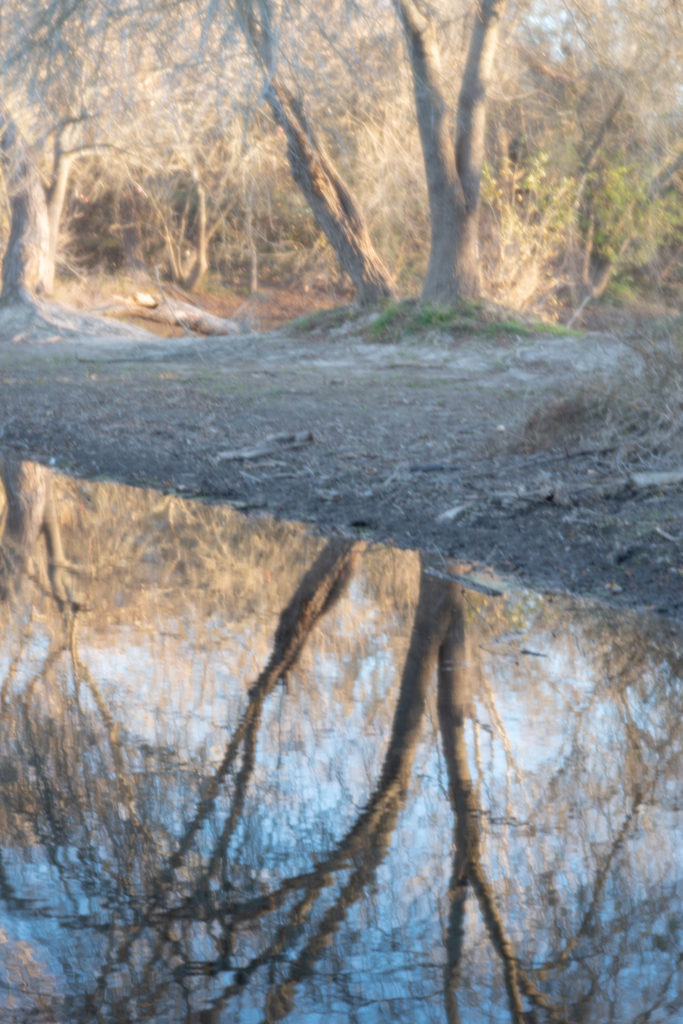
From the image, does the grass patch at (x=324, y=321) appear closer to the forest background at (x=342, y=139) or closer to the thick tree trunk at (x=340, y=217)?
the thick tree trunk at (x=340, y=217)

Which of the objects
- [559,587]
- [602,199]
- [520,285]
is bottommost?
[559,587]

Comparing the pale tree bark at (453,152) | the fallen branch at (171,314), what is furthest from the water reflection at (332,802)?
the fallen branch at (171,314)

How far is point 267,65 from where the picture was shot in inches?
373

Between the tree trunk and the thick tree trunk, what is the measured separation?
253 inches

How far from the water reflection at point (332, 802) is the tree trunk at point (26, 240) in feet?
59.3

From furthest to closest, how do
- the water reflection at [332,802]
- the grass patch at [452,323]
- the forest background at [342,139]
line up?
the grass patch at [452,323], the forest background at [342,139], the water reflection at [332,802]

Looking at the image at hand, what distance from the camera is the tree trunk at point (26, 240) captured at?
2214 cm

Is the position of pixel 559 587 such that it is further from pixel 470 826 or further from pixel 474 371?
pixel 474 371

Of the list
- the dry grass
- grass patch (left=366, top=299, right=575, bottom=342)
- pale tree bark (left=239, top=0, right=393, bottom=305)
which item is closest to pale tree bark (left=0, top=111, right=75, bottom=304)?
pale tree bark (left=239, top=0, right=393, bottom=305)

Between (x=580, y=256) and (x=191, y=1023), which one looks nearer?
(x=191, y=1023)

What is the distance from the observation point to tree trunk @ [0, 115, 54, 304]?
72.6ft

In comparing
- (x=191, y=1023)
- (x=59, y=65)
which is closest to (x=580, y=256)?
(x=59, y=65)

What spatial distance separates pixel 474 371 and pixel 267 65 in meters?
5.26

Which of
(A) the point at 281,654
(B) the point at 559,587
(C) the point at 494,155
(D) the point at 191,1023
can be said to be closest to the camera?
(D) the point at 191,1023
